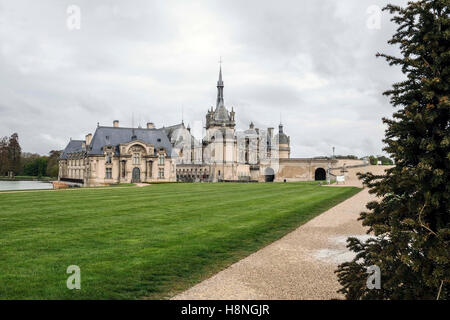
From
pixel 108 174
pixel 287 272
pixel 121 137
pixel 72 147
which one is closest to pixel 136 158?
pixel 121 137

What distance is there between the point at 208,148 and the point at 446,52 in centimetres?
7700

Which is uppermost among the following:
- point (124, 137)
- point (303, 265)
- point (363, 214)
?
point (124, 137)

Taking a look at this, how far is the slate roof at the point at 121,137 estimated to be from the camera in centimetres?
5753

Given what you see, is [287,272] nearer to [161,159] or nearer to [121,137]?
[161,159]

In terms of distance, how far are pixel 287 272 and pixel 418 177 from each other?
442 centimetres

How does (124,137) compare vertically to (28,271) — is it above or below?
above

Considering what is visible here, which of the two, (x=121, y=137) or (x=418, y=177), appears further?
(x=121, y=137)

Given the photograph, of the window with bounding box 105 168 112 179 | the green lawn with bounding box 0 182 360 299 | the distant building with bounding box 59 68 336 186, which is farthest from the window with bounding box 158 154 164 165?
the green lawn with bounding box 0 182 360 299

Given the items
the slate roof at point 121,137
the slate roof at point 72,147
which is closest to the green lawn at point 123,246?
the slate roof at point 121,137

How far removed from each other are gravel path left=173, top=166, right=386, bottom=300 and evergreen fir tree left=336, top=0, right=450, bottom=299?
6.75 feet

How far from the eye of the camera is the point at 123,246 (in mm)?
9172
